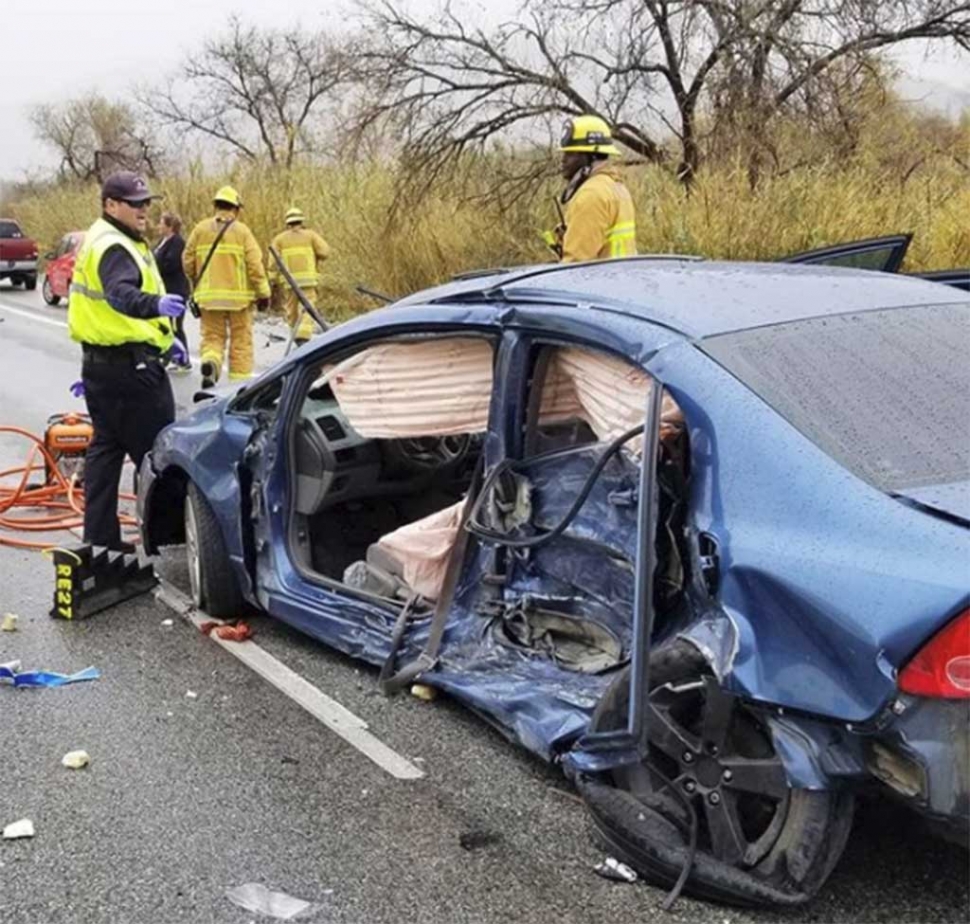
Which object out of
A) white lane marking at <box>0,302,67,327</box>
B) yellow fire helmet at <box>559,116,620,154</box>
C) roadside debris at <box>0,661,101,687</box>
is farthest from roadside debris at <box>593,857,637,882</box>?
white lane marking at <box>0,302,67,327</box>

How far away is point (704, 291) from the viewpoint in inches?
131

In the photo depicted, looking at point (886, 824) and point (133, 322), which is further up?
point (133, 322)

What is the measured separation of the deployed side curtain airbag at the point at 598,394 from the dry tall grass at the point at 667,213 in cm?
767

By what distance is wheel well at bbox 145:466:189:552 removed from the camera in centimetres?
521

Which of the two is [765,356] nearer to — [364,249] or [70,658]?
[70,658]

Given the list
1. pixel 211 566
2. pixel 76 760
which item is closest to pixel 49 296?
pixel 211 566

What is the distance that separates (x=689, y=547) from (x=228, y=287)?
8695mm

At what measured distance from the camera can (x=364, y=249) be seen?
655 inches

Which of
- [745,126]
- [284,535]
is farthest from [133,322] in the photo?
[745,126]

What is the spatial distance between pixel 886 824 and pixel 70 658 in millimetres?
2971

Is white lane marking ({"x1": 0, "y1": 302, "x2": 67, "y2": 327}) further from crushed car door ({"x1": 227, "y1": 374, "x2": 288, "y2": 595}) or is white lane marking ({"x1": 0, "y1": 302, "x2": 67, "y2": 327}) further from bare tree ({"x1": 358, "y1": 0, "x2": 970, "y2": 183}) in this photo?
crushed car door ({"x1": 227, "y1": 374, "x2": 288, "y2": 595})

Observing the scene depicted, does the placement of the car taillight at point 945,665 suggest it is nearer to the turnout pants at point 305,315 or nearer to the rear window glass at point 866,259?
the rear window glass at point 866,259

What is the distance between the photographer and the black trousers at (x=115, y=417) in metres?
5.54

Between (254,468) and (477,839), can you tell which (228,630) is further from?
(477,839)
